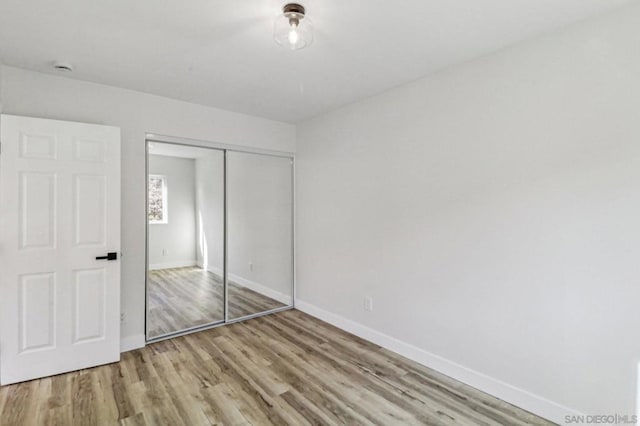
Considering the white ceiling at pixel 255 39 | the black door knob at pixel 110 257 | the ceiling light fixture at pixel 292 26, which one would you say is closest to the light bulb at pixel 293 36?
the ceiling light fixture at pixel 292 26

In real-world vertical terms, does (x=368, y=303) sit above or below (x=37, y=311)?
below

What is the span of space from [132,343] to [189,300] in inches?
26.9

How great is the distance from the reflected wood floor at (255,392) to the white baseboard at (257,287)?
0.85m

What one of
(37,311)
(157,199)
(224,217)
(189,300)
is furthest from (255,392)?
(157,199)

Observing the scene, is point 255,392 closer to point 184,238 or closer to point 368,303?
point 368,303

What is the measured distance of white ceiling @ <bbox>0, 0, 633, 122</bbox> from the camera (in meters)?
1.82

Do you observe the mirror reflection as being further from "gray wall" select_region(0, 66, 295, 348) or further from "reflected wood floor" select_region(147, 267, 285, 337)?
"gray wall" select_region(0, 66, 295, 348)

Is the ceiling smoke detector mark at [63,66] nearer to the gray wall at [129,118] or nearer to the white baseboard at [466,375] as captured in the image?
the gray wall at [129,118]

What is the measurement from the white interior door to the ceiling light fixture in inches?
75.7

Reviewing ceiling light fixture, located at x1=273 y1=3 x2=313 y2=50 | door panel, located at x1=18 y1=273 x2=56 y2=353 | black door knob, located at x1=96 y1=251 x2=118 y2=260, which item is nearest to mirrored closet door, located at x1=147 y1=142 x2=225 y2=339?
black door knob, located at x1=96 y1=251 x2=118 y2=260

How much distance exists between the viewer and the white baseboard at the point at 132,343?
9.92ft

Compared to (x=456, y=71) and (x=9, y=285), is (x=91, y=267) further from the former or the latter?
(x=456, y=71)

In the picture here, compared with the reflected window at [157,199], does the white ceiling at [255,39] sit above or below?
above

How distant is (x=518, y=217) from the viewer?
2.22 metres
